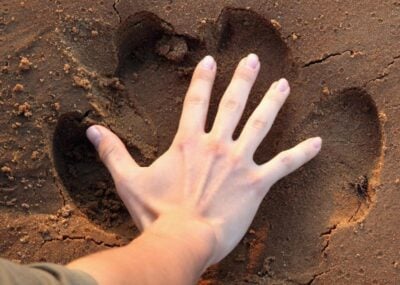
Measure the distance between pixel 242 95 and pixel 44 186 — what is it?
21.5 inches

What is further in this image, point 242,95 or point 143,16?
point 143,16

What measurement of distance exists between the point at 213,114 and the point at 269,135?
0.52 ft

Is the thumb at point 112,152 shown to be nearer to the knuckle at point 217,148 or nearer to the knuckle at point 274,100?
the knuckle at point 217,148

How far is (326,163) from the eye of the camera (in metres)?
1.69

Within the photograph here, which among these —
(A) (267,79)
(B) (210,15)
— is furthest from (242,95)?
(B) (210,15)

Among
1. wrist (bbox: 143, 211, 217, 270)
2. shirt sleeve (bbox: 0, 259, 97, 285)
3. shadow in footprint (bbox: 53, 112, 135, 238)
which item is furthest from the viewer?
shadow in footprint (bbox: 53, 112, 135, 238)

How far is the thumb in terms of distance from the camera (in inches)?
61.4

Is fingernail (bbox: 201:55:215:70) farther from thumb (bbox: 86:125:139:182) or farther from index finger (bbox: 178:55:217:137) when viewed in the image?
thumb (bbox: 86:125:139:182)

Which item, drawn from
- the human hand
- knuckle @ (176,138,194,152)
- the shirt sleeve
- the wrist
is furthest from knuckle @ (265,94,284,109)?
the shirt sleeve

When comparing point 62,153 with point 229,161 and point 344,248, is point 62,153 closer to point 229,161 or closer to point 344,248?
point 229,161

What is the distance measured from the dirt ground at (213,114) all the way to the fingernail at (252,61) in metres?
0.09

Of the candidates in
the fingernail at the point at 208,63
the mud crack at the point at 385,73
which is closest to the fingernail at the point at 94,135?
the fingernail at the point at 208,63

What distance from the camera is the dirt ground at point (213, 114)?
1.62 m

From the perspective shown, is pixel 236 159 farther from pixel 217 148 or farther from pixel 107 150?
pixel 107 150
